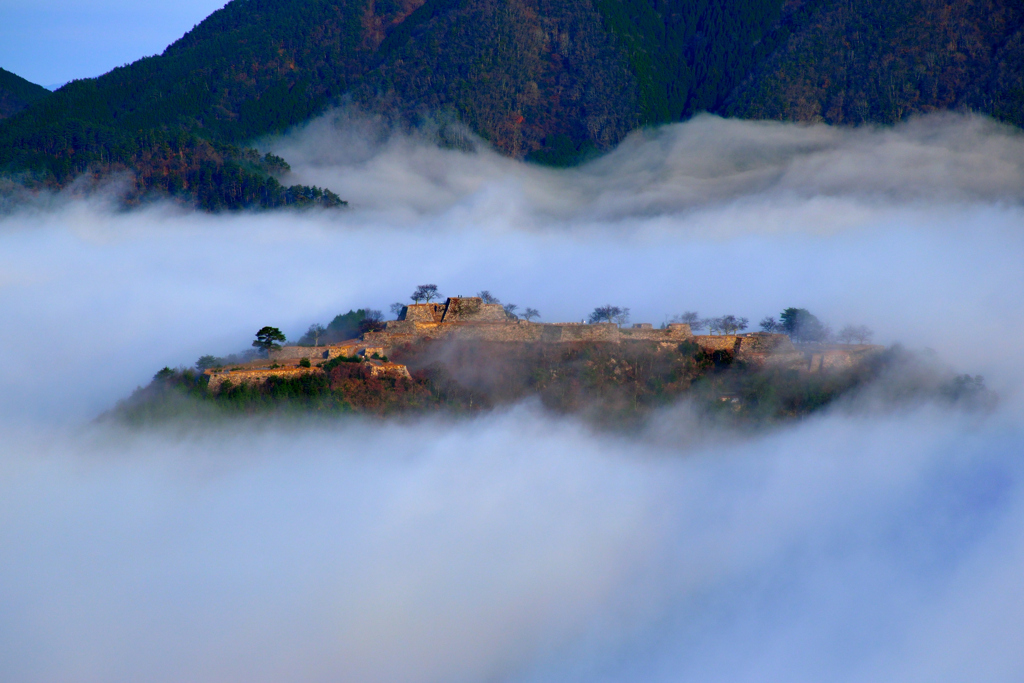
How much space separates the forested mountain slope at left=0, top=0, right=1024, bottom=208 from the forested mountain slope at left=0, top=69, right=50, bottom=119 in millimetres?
23331

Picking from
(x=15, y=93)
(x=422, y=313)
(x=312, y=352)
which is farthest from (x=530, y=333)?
(x=15, y=93)

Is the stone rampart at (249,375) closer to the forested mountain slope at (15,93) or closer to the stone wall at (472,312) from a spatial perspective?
the stone wall at (472,312)

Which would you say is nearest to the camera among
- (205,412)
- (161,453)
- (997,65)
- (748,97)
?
(205,412)

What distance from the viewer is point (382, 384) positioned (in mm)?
49438

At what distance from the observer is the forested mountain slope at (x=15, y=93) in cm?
14388

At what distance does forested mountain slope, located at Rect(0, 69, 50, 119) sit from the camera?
5664 inches

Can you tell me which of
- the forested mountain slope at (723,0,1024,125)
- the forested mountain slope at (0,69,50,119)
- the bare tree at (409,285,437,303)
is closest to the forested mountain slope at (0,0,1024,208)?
the forested mountain slope at (723,0,1024,125)

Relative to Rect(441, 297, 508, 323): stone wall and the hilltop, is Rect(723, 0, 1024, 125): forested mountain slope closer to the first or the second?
the hilltop

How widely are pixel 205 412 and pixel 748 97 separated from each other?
A: 10243 centimetres

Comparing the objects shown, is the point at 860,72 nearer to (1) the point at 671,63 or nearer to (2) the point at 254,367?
(1) the point at 671,63

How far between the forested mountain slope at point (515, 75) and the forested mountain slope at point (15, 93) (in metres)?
23.3

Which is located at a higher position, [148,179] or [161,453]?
[148,179]

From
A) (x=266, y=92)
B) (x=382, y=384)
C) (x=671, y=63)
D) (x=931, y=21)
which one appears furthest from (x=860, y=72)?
(x=382, y=384)

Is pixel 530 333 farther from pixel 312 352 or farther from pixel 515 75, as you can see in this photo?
pixel 515 75
